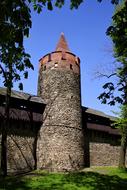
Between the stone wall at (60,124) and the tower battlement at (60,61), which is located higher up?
the tower battlement at (60,61)

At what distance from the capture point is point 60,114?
25719 mm

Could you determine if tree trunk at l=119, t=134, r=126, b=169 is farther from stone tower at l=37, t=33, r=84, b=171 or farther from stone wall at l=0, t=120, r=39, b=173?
stone wall at l=0, t=120, r=39, b=173

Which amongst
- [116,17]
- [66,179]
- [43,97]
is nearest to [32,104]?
[43,97]

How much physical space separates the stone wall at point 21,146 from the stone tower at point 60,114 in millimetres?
597

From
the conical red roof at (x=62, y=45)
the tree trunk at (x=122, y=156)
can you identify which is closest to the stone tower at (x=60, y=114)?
the conical red roof at (x=62, y=45)

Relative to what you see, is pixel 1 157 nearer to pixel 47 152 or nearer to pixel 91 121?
pixel 47 152

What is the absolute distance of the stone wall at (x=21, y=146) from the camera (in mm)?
23578

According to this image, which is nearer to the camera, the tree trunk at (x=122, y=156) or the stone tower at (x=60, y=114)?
the stone tower at (x=60, y=114)

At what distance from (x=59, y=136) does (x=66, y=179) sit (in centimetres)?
688

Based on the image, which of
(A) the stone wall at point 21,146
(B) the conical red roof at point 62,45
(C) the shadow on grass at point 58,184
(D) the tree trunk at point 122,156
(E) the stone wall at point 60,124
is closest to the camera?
(C) the shadow on grass at point 58,184

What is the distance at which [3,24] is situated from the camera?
6.62 meters

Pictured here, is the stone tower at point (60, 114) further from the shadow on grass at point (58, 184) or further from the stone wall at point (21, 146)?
the shadow on grass at point (58, 184)

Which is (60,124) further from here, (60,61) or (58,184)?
(58,184)

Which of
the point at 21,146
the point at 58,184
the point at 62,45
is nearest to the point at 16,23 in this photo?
the point at 58,184
